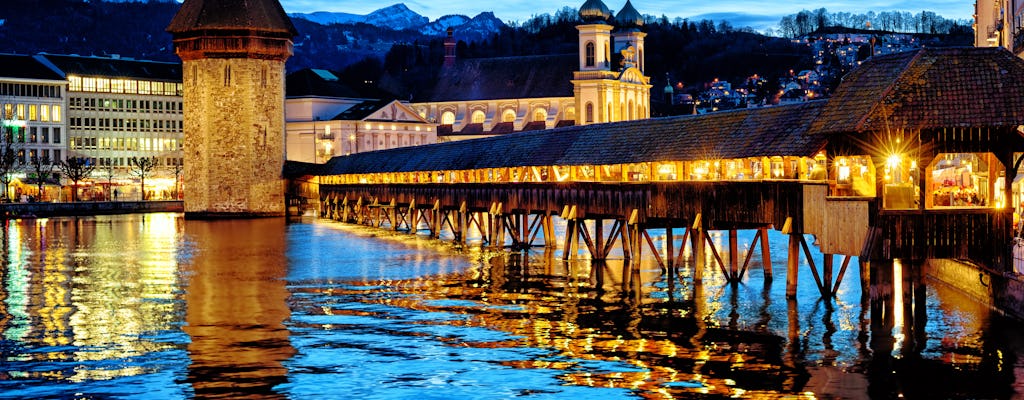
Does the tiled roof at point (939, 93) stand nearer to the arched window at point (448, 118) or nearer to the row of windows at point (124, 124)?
the row of windows at point (124, 124)

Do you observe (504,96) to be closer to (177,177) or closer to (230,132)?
(177,177)

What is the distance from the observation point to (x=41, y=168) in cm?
13625

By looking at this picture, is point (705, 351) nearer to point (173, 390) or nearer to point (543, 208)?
point (173, 390)

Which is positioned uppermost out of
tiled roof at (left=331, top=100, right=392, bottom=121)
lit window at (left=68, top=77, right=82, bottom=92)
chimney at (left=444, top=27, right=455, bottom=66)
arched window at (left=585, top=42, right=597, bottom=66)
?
chimney at (left=444, top=27, right=455, bottom=66)

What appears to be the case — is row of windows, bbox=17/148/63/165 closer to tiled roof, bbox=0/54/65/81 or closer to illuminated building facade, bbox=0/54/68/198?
illuminated building facade, bbox=0/54/68/198

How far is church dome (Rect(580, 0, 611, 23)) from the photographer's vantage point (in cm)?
16138

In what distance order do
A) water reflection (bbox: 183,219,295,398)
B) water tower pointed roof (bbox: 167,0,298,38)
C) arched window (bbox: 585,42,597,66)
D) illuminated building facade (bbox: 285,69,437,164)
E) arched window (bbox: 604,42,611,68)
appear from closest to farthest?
water reflection (bbox: 183,219,295,398)
water tower pointed roof (bbox: 167,0,298,38)
illuminated building facade (bbox: 285,69,437,164)
arched window (bbox: 585,42,597,66)
arched window (bbox: 604,42,611,68)

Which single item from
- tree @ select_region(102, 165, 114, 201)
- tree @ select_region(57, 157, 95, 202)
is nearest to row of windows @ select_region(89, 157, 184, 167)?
tree @ select_region(102, 165, 114, 201)

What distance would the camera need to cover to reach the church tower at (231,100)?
106 meters

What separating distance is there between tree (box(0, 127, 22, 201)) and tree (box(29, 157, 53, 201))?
5.62ft

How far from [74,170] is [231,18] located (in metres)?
36.7

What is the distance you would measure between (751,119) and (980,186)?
982 cm

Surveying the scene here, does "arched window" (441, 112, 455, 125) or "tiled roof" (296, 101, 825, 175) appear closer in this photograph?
"tiled roof" (296, 101, 825, 175)

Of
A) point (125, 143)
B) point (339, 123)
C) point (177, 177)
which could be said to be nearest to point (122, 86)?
point (125, 143)
